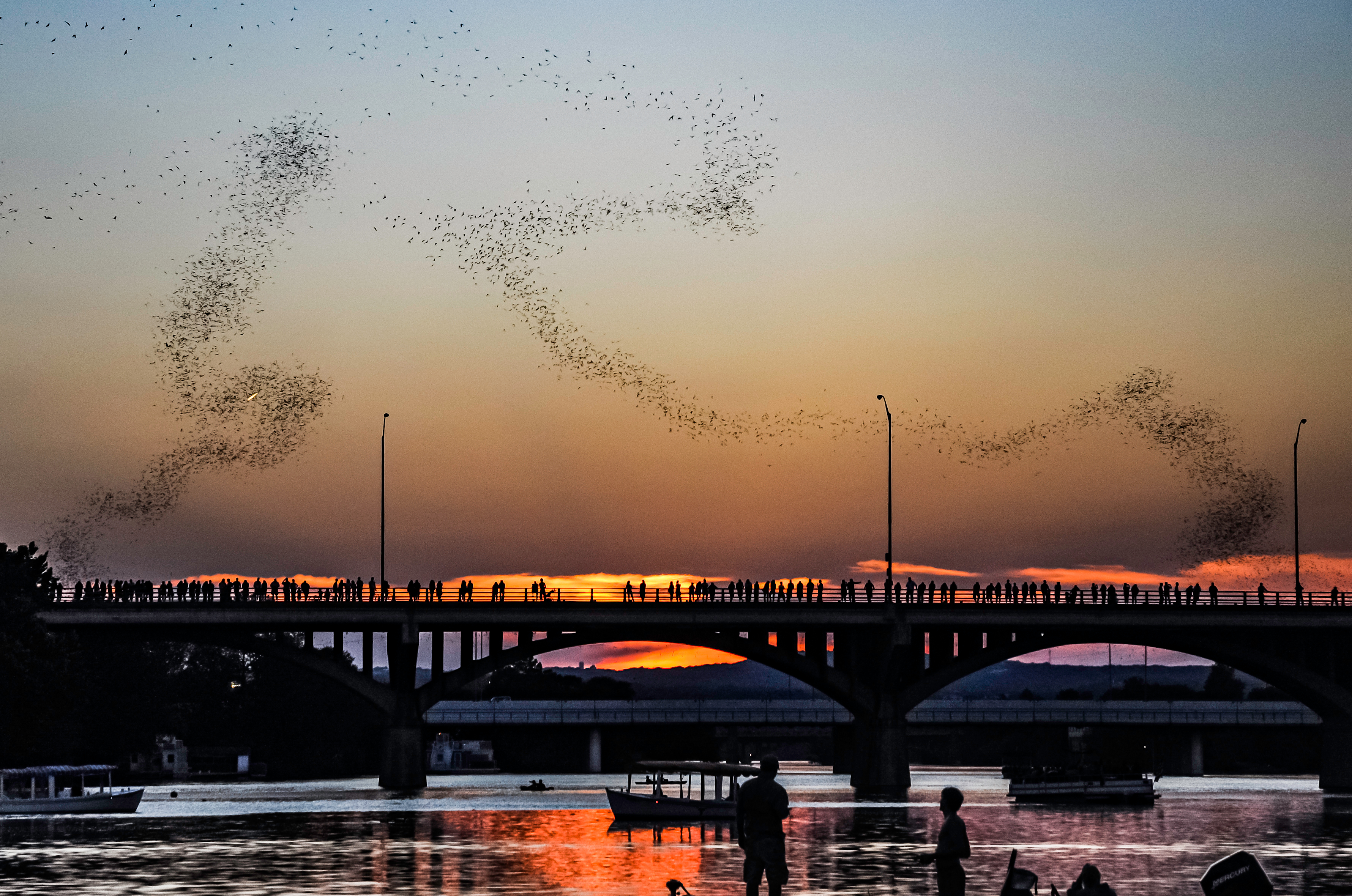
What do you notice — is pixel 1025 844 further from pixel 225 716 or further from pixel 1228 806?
pixel 225 716

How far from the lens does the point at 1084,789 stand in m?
104

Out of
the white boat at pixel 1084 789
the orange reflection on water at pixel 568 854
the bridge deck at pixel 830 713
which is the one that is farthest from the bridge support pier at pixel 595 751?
the orange reflection on water at pixel 568 854

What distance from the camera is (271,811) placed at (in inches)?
3529

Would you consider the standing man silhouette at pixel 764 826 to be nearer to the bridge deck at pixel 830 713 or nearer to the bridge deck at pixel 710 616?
the bridge deck at pixel 710 616

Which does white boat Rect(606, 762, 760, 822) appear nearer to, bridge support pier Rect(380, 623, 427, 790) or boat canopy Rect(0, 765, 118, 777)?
boat canopy Rect(0, 765, 118, 777)

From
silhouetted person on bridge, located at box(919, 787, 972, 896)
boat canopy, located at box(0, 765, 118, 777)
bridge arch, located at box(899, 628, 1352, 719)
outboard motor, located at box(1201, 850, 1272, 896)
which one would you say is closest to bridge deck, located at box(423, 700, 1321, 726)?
bridge arch, located at box(899, 628, 1352, 719)

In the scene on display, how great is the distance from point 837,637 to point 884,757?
328 inches

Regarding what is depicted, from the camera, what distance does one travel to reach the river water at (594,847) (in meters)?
43.8

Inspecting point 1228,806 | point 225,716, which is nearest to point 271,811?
point 1228,806

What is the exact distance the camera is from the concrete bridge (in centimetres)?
11375

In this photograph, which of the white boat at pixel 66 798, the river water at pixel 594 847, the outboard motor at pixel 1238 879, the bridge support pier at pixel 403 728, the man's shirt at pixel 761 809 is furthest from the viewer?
the bridge support pier at pixel 403 728

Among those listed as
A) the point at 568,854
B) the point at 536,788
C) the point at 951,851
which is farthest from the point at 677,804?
the point at 536,788

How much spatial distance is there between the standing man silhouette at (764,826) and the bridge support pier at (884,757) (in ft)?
295

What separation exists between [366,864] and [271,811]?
40.6 m
